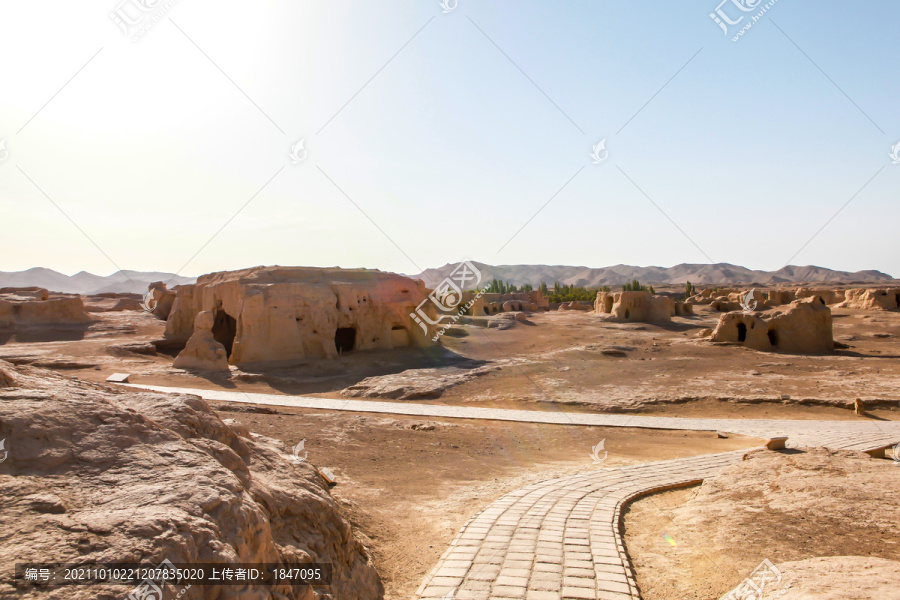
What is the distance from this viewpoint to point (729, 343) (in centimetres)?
2386

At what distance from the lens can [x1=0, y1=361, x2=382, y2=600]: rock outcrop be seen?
254cm

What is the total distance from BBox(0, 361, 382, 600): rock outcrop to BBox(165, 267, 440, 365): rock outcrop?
58.6ft

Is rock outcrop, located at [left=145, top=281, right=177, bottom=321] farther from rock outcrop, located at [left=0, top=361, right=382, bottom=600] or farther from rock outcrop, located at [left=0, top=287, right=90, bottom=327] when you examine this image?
rock outcrop, located at [left=0, top=361, right=382, bottom=600]

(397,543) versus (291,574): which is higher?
(291,574)

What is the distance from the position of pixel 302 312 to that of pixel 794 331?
20.3 m

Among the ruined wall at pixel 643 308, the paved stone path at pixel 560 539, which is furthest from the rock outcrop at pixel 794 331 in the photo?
Answer: the paved stone path at pixel 560 539

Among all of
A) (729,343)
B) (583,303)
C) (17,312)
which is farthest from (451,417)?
(583,303)

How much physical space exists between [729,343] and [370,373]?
50.3 feet

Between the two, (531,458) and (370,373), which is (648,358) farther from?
(531,458)

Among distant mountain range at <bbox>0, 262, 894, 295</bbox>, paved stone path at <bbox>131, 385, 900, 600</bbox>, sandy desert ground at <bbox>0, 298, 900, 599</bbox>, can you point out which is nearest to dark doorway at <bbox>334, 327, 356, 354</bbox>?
sandy desert ground at <bbox>0, 298, 900, 599</bbox>

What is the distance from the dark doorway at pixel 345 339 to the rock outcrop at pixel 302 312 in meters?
0.05

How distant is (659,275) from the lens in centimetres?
18162

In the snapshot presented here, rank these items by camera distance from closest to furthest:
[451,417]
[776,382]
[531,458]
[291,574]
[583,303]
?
1. [291,574]
2. [531,458]
3. [451,417]
4. [776,382]
5. [583,303]

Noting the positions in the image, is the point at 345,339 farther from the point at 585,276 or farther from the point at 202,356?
the point at 585,276
